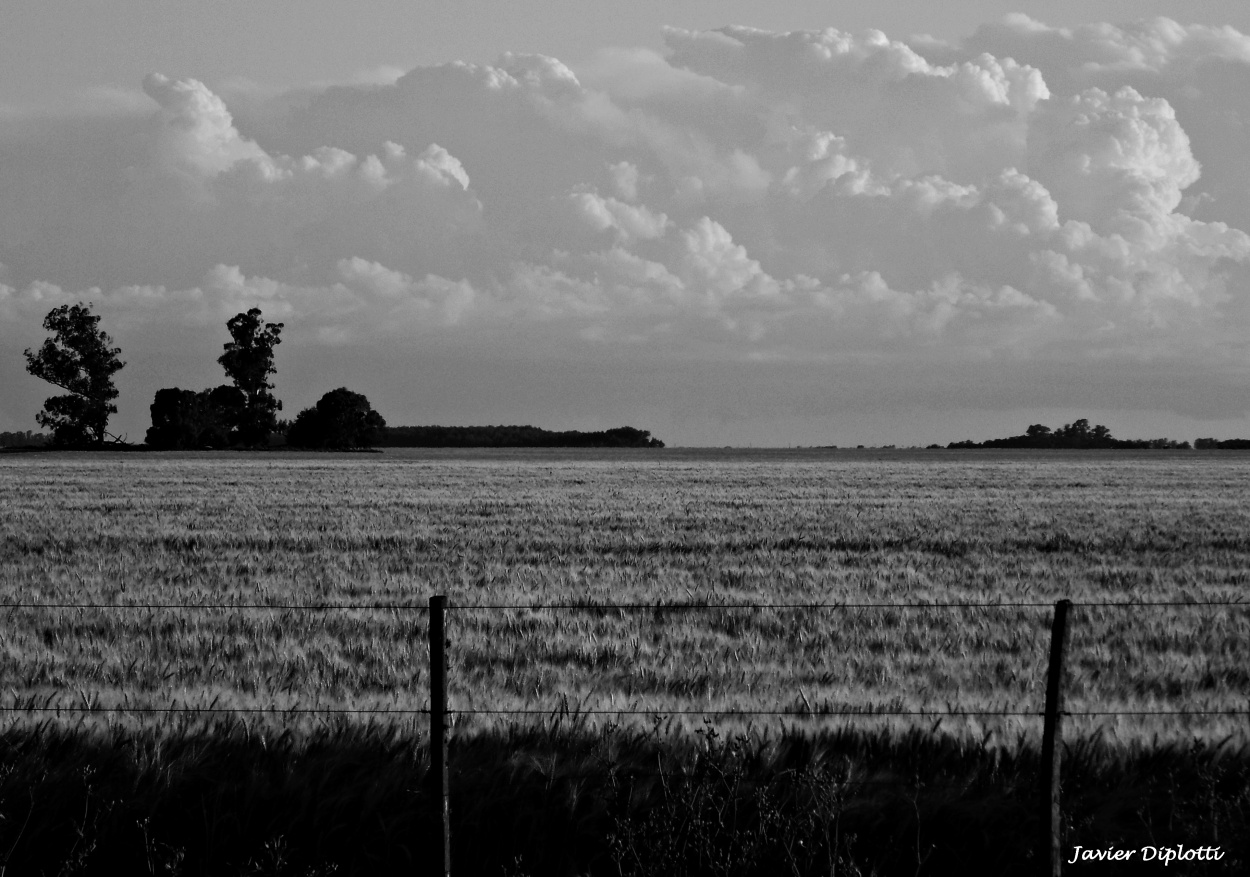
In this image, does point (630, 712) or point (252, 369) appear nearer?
point (630, 712)

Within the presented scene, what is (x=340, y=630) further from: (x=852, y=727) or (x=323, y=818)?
(x=852, y=727)

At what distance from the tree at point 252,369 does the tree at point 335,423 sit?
2980mm

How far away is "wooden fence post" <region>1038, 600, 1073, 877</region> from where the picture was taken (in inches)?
212

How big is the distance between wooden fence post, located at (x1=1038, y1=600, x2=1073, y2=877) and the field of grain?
1.45m

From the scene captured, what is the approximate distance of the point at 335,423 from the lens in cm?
11944

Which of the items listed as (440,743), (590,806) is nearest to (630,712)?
(590,806)

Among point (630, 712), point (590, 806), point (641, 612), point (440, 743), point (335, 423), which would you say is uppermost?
point (335, 423)

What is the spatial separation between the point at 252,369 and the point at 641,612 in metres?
113

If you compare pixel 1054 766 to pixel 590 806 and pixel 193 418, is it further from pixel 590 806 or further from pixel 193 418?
pixel 193 418

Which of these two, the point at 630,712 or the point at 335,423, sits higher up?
the point at 335,423

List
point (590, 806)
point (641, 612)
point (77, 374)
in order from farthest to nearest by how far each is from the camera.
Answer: point (77, 374)
point (641, 612)
point (590, 806)

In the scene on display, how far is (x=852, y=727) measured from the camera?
696cm

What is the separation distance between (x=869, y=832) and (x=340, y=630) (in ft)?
22.0

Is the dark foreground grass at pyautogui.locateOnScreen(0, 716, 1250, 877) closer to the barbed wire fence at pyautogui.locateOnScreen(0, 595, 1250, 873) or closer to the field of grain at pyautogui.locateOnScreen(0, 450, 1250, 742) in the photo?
the barbed wire fence at pyautogui.locateOnScreen(0, 595, 1250, 873)
